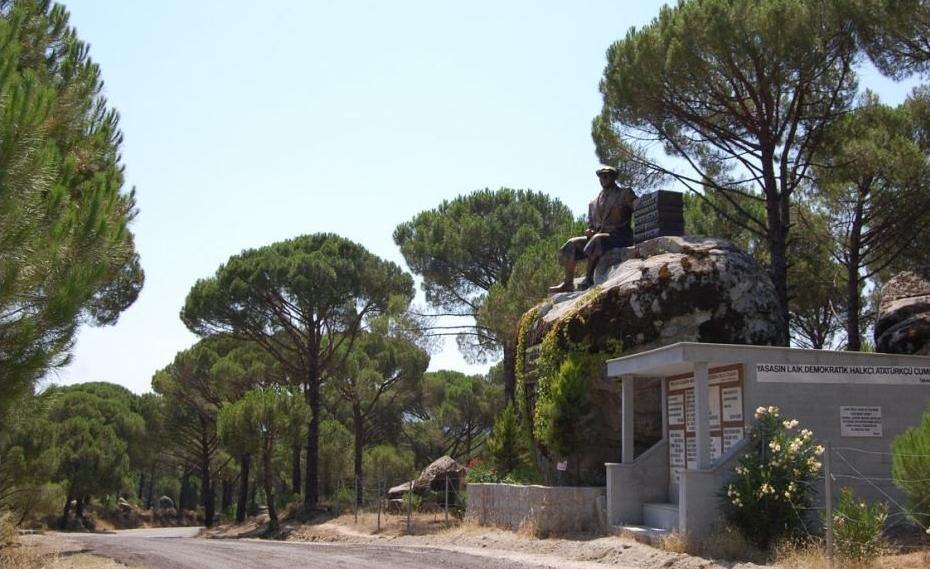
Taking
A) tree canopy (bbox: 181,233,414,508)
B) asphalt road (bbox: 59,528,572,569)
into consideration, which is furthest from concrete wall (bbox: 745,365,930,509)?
tree canopy (bbox: 181,233,414,508)

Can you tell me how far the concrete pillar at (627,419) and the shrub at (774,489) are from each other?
10.9 ft

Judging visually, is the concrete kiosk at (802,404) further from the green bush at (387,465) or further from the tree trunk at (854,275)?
the green bush at (387,465)

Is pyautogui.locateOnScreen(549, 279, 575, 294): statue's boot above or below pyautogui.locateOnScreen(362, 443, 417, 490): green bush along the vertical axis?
above

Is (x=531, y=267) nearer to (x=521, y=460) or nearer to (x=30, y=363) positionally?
(x=521, y=460)

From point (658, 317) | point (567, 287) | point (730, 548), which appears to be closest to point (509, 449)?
point (567, 287)

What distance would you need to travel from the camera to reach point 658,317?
17.7 metres

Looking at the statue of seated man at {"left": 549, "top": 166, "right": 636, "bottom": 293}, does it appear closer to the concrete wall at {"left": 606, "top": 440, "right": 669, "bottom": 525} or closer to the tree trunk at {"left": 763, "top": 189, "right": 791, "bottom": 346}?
the tree trunk at {"left": 763, "top": 189, "right": 791, "bottom": 346}

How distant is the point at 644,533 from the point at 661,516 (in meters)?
0.70

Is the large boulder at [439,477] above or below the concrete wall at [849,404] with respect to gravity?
below

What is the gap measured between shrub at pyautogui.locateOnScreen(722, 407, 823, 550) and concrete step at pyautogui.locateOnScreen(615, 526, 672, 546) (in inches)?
53.6

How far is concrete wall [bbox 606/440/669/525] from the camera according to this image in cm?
1537

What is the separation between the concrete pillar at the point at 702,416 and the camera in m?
13.4

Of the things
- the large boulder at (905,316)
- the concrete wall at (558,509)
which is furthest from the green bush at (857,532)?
the large boulder at (905,316)

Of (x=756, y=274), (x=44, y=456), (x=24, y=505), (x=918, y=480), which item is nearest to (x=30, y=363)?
(x=24, y=505)
